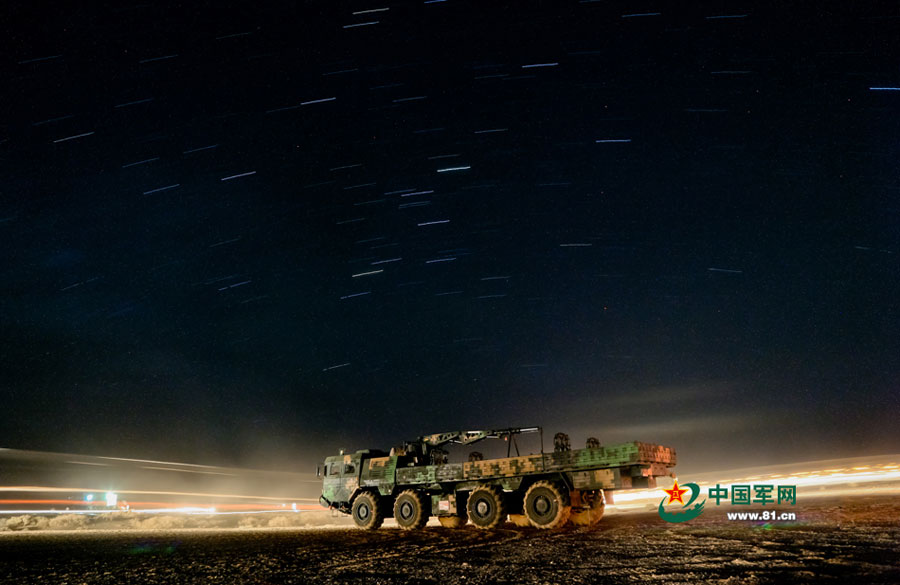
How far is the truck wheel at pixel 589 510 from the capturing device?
1709cm

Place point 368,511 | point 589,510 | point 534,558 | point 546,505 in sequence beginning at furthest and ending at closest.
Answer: point 368,511, point 589,510, point 546,505, point 534,558

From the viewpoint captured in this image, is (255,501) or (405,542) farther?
(255,501)

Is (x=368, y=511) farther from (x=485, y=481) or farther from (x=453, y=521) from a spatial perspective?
(x=485, y=481)

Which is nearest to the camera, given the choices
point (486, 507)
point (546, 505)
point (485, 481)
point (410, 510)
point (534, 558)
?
point (534, 558)

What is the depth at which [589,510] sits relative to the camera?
56.5ft

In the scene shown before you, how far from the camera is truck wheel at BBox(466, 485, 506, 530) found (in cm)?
1748

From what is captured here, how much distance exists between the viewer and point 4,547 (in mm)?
15023

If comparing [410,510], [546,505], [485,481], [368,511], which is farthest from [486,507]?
[368,511]

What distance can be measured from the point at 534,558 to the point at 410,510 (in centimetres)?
1067

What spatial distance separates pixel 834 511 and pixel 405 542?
1375 centimetres

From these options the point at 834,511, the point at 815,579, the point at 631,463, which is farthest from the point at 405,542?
the point at 834,511

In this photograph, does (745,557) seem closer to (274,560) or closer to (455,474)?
(274,560)

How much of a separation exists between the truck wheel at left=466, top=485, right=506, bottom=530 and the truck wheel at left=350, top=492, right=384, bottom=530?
4.34 m

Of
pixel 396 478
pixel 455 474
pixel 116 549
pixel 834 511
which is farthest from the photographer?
pixel 396 478
